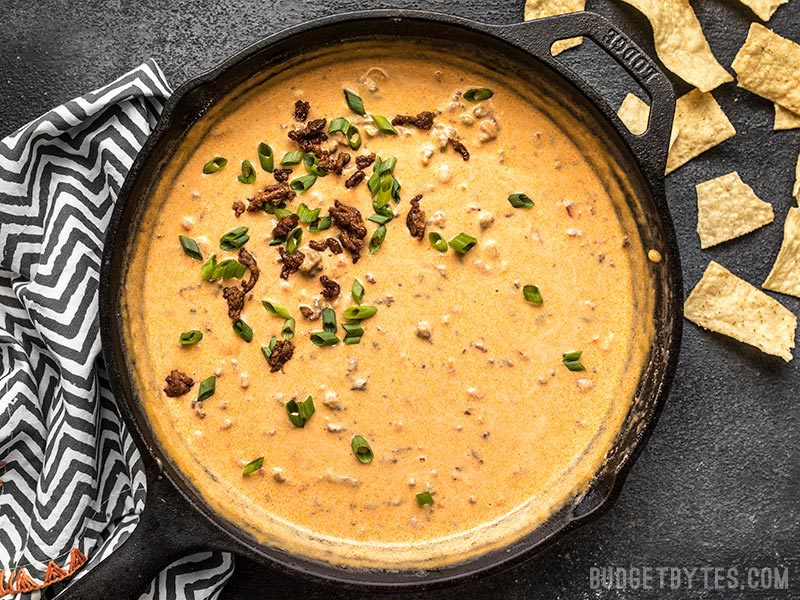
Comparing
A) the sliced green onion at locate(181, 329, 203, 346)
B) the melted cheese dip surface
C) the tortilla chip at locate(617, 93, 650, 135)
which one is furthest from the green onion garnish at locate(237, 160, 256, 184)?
the tortilla chip at locate(617, 93, 650, 135)

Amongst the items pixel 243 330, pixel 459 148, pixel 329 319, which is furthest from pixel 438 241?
pixel 243 330

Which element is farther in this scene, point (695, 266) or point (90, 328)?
point (695, 266)

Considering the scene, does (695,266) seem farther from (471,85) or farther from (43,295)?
(43,295)

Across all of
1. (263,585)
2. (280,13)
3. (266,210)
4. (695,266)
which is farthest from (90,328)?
(695,266)

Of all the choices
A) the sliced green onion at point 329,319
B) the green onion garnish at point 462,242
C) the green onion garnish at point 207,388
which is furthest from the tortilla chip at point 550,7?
the green onion garnish at point 207,388

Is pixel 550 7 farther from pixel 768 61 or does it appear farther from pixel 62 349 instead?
pixel 62 349

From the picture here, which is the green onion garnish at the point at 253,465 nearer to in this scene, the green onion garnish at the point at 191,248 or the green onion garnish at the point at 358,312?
the green onion garnish at the point at 358,312

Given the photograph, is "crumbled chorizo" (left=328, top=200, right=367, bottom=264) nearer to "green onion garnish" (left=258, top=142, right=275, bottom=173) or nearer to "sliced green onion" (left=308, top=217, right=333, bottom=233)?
"sliced green onion" (left=308, top=217, right=333, bottom=233)
